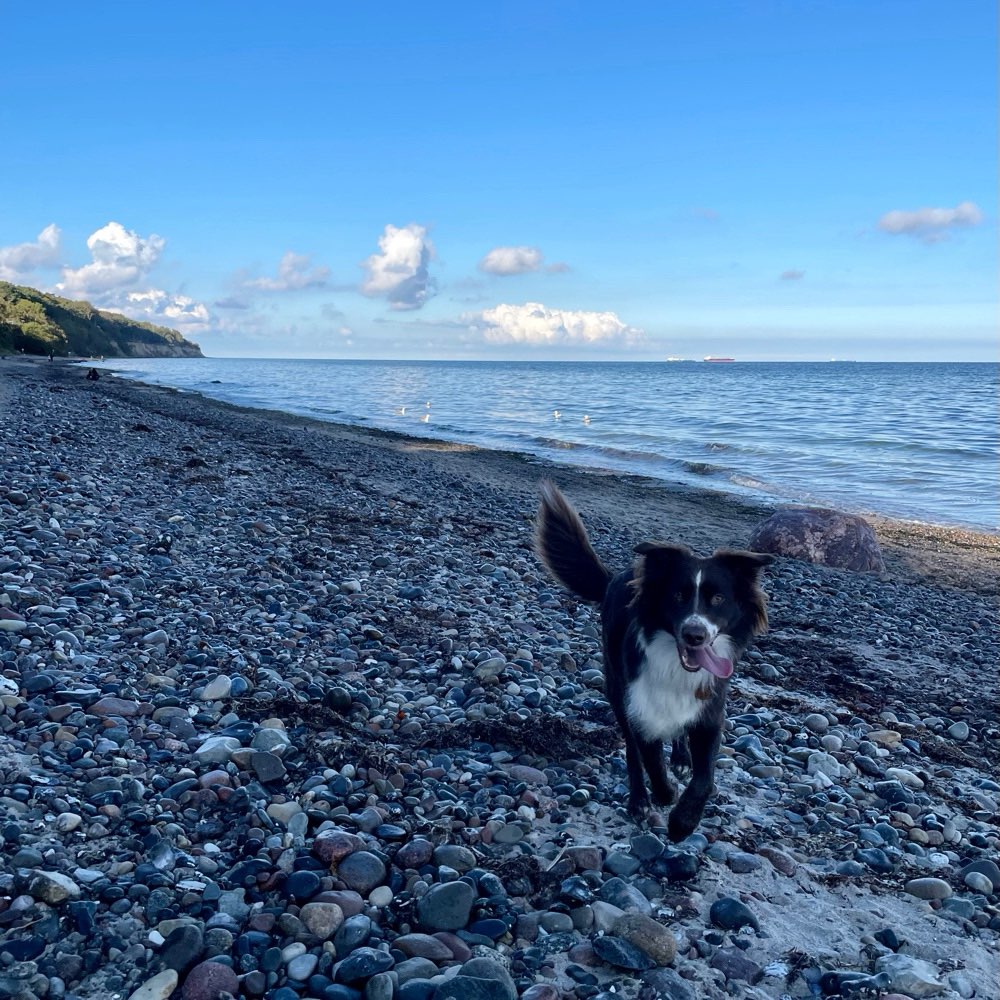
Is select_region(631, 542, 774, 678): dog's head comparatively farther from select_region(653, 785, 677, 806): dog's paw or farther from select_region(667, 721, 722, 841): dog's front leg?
select_region(653, 785, 677, 806): dog's paw

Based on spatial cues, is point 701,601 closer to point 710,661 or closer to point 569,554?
point 710,661

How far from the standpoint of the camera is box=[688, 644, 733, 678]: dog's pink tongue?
4188 mm

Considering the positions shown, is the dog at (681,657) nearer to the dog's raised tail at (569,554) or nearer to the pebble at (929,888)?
the pebble at (929,888)

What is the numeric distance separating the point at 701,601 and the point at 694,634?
0.22m

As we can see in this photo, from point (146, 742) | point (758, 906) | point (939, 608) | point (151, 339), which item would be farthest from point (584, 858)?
point (151, 339)

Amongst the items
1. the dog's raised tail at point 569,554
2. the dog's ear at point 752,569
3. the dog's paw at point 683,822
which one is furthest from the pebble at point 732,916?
the dog's raised tail at point 569,554

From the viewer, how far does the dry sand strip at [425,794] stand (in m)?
3.04

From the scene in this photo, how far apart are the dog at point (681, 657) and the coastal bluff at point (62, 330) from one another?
264ft

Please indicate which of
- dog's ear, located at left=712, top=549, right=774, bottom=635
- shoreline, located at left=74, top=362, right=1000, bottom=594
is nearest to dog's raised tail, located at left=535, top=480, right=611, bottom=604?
dog's ear, located at left=712, top=549, right=774, bottom=635

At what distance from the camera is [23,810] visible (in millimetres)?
3562

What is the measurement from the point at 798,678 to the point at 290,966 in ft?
17.7

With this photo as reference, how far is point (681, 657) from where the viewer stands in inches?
166

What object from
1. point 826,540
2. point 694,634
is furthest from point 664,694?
point 826,540

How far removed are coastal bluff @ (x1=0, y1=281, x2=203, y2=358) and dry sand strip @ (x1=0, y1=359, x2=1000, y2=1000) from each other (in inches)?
3038
